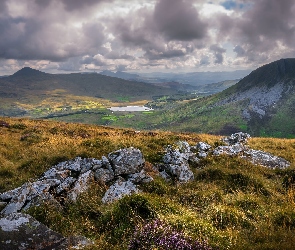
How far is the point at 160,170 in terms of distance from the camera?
587 inches

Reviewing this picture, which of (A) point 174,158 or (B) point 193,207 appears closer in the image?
(B) point 193,207

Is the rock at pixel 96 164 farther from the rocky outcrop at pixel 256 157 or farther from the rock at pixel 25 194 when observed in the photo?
the rocky outcrop at pixel 256 157

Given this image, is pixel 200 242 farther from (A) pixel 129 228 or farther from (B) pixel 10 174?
(B) pixel 10 174

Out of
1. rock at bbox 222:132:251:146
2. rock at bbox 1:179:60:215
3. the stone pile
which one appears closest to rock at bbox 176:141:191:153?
the stone pile

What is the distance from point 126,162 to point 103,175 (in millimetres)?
1490

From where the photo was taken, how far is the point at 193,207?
32.2 ft

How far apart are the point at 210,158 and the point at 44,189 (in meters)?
10.9

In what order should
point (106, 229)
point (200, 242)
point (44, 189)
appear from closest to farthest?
1. point (200, 242)
2. point (106, 229)
3. point (44, 189)

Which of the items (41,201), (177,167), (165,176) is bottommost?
(165,176)

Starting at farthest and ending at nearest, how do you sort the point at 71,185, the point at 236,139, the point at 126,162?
1. the point at 236,139
2. the point at 126,162
3. the point at 71,185

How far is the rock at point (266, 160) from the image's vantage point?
57.2 feet

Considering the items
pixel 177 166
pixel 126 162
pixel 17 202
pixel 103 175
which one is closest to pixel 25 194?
pixel 17 202

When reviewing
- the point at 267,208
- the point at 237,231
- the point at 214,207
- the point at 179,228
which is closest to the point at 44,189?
the point at 179,228

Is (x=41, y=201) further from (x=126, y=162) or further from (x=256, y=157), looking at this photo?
(x=256, y=157)
